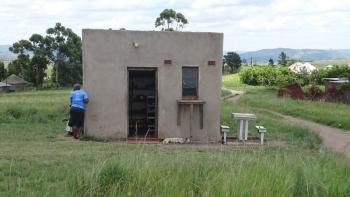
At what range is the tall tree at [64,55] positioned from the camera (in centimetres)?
6359

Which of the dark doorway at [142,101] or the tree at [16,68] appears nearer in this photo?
the dark doorway at [142,101]

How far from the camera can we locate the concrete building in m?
16.1

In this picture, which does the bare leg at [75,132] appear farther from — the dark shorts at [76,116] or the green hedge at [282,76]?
the green hedge at [282,76]

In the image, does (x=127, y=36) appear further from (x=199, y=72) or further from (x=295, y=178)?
(x=295, y=178)

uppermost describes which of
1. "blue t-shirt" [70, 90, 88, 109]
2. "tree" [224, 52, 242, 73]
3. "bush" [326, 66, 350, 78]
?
"tree" [224, 52, 242, 73]

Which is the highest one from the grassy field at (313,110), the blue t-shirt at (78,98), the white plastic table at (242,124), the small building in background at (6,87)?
the blue t-shirt at (78,98)

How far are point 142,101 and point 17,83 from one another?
51.6 metres

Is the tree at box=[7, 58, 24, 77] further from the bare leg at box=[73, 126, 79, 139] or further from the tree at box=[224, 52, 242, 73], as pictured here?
the bare leg at box=[73, 126, 79, 139]

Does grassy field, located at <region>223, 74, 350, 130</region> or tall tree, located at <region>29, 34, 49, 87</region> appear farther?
tall tree, located at <region>29, 34, 49, 87</region>

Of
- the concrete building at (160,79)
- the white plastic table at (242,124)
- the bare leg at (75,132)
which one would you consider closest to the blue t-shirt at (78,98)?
the concrete building at (160,79)

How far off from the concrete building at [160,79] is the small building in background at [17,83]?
51.4 metres

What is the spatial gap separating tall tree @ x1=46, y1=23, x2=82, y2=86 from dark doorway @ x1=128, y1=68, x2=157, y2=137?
46.3m

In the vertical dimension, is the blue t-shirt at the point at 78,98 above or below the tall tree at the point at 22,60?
below

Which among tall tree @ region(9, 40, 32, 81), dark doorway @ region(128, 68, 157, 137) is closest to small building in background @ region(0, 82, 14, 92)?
tall tree @ region(9, 40, 32, 81)
